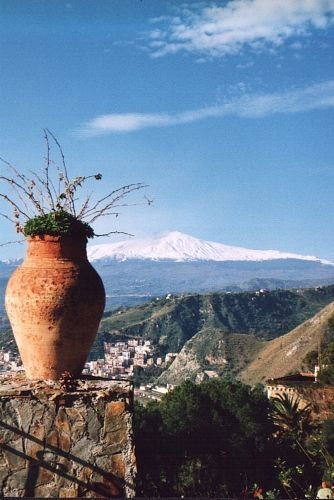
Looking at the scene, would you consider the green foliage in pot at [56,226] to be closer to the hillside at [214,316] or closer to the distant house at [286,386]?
the distant house at [286,386]

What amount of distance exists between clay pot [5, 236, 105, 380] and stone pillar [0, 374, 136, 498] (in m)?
0.45

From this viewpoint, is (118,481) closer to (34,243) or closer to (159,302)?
(34,243)

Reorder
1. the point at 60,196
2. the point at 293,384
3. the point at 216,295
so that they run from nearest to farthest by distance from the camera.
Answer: the point at 60,196 → the point at 293,384 → the point at 216,295

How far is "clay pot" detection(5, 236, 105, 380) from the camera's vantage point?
5191 millimetres

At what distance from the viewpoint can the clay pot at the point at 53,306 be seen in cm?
519

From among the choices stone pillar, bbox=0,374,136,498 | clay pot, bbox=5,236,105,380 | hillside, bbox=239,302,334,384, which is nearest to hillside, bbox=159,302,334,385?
hillside, bbox=239,302,334,384

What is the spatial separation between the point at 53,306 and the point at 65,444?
3.93 ft

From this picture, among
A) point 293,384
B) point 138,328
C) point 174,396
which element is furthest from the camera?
point 138,328

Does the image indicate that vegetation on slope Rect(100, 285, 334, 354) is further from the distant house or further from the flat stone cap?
the flat stone cap

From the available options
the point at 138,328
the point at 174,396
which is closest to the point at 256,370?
the point at 174,396

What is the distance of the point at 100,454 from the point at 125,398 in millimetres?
506

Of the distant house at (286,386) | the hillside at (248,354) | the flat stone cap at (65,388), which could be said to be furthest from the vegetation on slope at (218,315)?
the flat stone cap at (65,388)

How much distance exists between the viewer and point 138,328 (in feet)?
427

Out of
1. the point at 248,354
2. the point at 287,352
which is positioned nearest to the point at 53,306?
the point at 287,352
